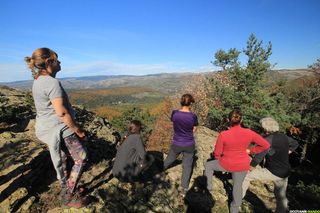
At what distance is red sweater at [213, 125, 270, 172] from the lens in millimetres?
4383

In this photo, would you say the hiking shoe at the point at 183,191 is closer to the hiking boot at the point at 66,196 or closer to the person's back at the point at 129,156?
the person's back at the point at 129,156

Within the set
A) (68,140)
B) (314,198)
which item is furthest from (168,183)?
(314,198)

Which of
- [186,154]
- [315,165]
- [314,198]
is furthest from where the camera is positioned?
[315,165]

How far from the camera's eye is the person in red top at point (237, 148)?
439 centimetres

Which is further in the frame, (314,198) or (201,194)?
(314,198)

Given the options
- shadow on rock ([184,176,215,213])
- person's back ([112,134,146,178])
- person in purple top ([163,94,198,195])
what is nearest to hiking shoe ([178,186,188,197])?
person in purple top ([163,94,198,195])

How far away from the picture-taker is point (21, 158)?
546 cm

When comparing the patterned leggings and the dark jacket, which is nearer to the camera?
the patterned leggings

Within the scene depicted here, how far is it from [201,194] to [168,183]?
0.86 metres

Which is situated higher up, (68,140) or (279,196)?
(68,140)

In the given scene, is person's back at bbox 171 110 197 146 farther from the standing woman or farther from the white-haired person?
the standing woman

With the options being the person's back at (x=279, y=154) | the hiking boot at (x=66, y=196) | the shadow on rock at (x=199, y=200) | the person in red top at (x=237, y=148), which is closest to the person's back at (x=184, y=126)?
the person in red top at (x=237, y=148)

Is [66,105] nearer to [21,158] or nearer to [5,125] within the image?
[21,158]

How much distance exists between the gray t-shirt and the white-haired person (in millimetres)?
3599
